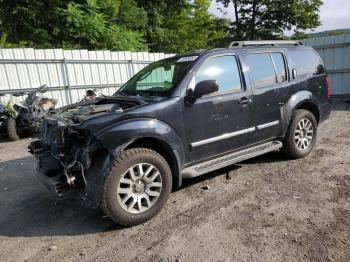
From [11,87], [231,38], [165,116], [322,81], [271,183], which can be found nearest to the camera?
[165,116]

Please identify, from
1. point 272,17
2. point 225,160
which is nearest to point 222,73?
point 225,160

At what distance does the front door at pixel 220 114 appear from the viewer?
4055mm

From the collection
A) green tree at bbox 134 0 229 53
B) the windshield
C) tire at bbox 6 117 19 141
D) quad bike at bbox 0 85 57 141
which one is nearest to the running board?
the windshield

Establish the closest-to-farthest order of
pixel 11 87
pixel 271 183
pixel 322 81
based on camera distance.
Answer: pixel 271 183
pixel 322 81
pixel 11 87

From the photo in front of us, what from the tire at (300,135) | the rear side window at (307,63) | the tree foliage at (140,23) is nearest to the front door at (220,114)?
the tire at (300,135)

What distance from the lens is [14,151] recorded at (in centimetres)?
761

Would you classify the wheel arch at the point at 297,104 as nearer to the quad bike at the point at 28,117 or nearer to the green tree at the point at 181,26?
the quad bike at the point at 28,117

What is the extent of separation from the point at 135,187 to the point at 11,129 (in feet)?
21.3

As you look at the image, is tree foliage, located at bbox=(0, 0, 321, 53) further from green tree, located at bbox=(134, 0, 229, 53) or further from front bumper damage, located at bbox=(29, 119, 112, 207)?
front bumper damage, located at bbox=(29, 119, 112, 207)

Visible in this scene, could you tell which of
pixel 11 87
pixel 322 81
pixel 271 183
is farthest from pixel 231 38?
pixel 271 183

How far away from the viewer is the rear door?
15.4 feet

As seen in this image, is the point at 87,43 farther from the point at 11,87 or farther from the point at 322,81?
the point at 322,81

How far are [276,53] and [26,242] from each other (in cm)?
433

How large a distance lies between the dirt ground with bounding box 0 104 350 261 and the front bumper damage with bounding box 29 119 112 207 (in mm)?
509
